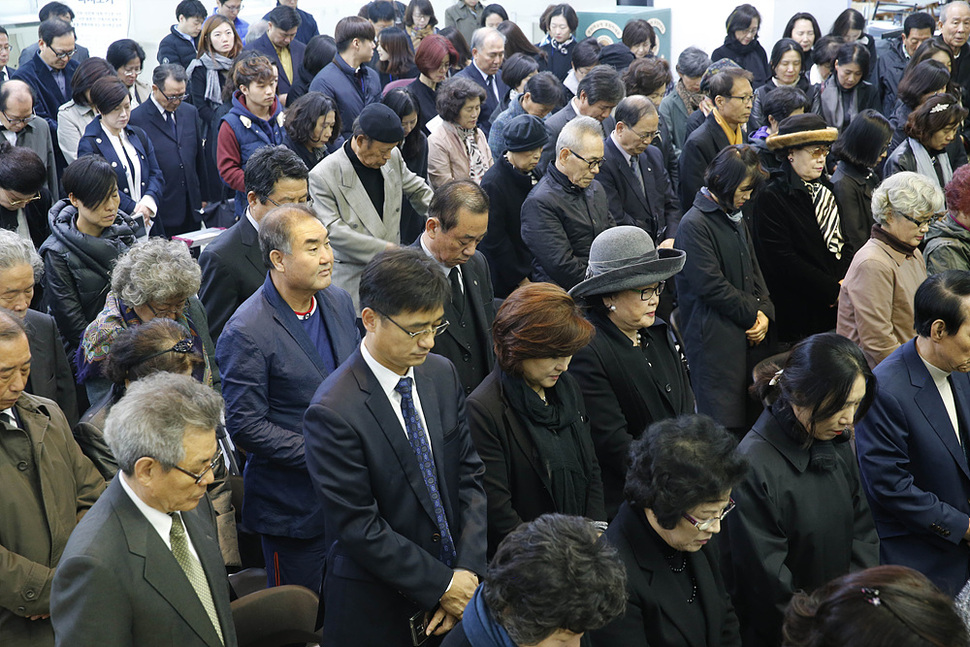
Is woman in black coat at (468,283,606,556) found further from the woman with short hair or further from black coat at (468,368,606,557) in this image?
the woman with short hair

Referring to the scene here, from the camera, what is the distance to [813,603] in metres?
1.91

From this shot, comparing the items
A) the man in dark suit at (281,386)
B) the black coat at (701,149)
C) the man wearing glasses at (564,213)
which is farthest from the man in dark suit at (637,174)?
the man in dark suit at (281,386)

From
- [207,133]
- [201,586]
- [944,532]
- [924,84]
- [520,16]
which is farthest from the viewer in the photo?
[520,16]

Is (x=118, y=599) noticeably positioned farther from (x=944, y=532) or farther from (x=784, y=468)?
(x=944, y=532)

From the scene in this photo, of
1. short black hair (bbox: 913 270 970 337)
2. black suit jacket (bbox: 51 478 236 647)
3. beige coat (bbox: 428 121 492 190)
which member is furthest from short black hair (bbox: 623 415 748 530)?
beige coat (bbox: 428 121 492 190)

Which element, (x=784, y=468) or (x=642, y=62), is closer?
(x=784, y=468)

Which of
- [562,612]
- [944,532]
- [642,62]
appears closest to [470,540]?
[562,612]

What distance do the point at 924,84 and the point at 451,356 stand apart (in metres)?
4.55

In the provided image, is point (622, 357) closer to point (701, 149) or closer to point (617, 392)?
point (617, 392)

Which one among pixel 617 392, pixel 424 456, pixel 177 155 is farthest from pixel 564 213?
pixel 177 155

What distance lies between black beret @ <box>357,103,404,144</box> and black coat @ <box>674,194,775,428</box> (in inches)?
58.4

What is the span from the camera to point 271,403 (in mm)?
3264

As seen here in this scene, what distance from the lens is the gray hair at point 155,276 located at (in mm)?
3393

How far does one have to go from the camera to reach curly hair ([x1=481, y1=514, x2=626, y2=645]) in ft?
6.70
